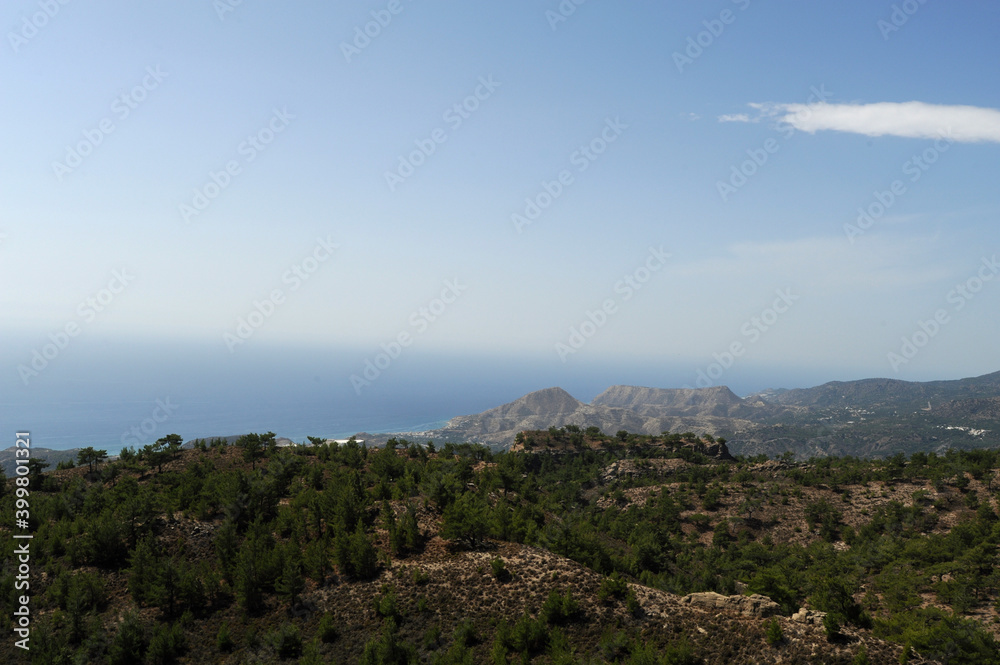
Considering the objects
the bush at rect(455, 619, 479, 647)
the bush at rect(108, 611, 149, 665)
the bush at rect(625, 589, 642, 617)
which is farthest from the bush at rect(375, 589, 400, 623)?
the bush at rect(625, 589, 642, 617)

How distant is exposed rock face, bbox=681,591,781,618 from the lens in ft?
82.4

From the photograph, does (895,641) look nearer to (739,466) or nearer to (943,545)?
(943,545)

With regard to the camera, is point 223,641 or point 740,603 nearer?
point 740,603

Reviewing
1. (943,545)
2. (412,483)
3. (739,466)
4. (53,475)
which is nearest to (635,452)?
(739,466)

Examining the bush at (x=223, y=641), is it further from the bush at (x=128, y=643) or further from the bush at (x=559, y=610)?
the bush at (x=559, y=610)

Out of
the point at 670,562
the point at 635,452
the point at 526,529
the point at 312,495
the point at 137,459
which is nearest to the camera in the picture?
the point at 526,529

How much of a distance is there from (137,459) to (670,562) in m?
66.6

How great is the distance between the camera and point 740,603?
85.7ft

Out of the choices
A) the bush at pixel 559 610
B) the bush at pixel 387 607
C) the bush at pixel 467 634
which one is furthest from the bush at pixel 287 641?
the bush at pixel 559 610

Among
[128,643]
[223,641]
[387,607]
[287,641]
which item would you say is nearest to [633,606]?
[387,607]

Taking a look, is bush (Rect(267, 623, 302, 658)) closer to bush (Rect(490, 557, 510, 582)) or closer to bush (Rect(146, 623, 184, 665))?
bush (Rect(146, 623, 184, 665))

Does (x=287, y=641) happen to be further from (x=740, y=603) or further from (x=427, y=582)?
(x=740, y=603)

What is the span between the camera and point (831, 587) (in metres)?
25.4

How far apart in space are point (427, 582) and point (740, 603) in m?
19.0
